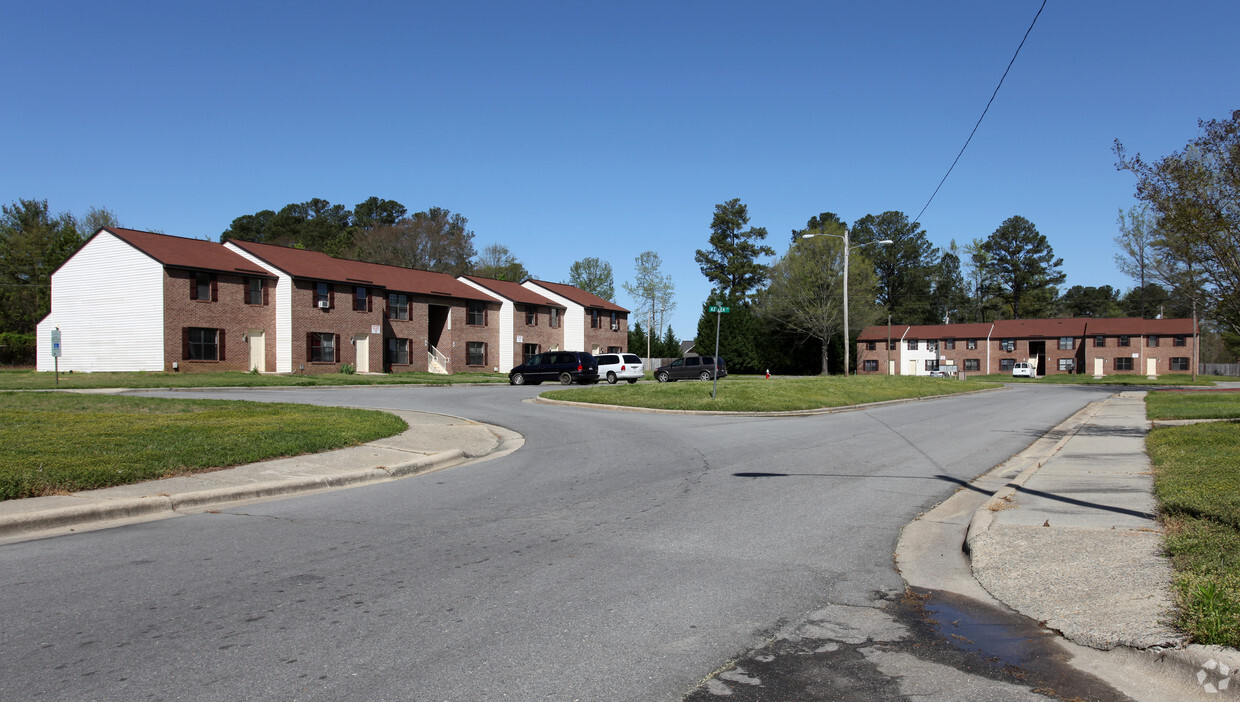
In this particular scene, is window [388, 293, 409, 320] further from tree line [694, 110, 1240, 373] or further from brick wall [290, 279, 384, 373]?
tree line [694, 110, 1240, 373]

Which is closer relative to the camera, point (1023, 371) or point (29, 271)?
point (29, 271)

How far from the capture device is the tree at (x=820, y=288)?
2854 inches

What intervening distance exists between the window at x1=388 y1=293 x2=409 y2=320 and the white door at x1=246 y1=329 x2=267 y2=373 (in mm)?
9243

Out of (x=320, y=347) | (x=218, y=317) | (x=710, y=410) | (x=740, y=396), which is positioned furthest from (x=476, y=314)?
(x=710, y=410)

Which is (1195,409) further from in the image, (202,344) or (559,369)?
(202,344)

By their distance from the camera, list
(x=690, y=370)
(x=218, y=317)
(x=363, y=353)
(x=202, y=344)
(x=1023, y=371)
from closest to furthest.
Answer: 1. (x=202, y=344)
2. (x=218, y=317)
3. (x=690, y=370)
4. (x=363, y=353)
5. (x=1023, y=371)

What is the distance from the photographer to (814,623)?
5043mm

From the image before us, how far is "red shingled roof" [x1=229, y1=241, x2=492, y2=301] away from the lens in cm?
4564

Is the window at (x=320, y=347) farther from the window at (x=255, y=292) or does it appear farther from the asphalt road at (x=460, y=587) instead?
the asphalt road at (x=460, y=587)

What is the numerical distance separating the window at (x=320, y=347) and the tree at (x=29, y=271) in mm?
31923

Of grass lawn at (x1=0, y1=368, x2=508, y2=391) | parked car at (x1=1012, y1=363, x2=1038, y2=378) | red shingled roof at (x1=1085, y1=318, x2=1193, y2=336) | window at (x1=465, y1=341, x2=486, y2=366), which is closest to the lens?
grass lawn at (x1=0, y1=368, x2=508, y2=391)

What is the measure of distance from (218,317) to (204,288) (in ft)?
5.33

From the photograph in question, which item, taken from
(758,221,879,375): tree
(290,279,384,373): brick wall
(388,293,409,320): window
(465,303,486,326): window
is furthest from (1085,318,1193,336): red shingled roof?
(290,279,384,373): brick wall

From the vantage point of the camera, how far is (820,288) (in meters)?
73.8
